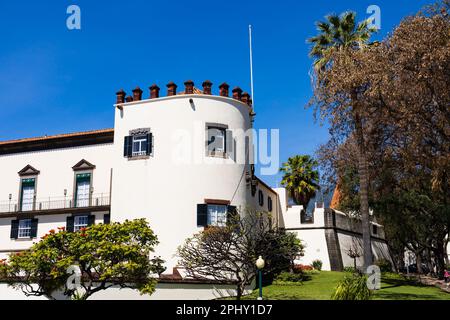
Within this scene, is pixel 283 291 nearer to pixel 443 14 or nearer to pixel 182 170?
pixel 182 170

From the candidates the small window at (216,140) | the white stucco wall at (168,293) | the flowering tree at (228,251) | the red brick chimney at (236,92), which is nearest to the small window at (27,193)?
the white stucco wall at (168,293)

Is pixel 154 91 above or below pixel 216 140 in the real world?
above

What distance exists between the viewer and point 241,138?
108ft

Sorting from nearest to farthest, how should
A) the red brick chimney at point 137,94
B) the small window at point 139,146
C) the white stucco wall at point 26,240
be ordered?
the small window at point 139,146, the red brick chimney at point 137,94, the white stucco wall at point 26,240

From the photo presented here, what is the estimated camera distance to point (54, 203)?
3584cm

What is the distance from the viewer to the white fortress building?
30750mm

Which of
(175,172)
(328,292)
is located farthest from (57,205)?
(328,292)

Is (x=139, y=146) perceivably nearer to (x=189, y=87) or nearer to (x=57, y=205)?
(x=189, y=87)

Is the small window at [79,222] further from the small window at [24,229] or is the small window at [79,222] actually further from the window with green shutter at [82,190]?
the small window at [24,229]

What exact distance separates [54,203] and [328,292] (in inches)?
782

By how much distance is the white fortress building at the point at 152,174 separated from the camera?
30750 mm

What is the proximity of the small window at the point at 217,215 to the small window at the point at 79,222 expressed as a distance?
364 inches

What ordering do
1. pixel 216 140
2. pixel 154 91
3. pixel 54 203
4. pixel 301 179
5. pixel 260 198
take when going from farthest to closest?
pixel 301 179 → pixel 260 198 → pixel 54 203 → pixel 154 91 → pixel 216 140

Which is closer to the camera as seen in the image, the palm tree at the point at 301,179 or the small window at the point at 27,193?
the small window at the point at 27,193
